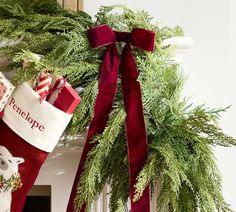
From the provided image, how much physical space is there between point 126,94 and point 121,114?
2.2 inches

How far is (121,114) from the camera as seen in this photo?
110 centimetres

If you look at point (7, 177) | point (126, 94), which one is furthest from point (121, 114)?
point (7, 177)

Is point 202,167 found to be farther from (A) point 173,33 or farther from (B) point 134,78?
(A) point 173,33

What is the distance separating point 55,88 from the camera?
42.3 inches

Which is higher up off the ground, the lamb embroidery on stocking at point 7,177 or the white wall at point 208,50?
the white wall at point 208,50

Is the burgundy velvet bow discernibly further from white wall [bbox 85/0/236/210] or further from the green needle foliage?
white wall [bbox 85/0/236/210]

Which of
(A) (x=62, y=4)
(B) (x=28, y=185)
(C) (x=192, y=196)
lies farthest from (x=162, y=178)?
(A) (x=62, y=4)

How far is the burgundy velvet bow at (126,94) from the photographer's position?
3.60 ft

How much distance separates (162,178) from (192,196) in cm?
8

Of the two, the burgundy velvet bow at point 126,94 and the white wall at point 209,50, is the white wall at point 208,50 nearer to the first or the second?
the white wall at point 209,50

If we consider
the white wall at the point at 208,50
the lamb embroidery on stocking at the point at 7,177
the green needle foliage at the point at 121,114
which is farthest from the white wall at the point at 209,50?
the lamb embroidery on stocking at the point at 7,177

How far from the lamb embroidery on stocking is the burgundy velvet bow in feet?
0.45

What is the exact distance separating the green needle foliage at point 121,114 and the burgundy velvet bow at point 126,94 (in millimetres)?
19

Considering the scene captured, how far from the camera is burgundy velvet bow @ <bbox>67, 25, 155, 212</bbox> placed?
110 cm
